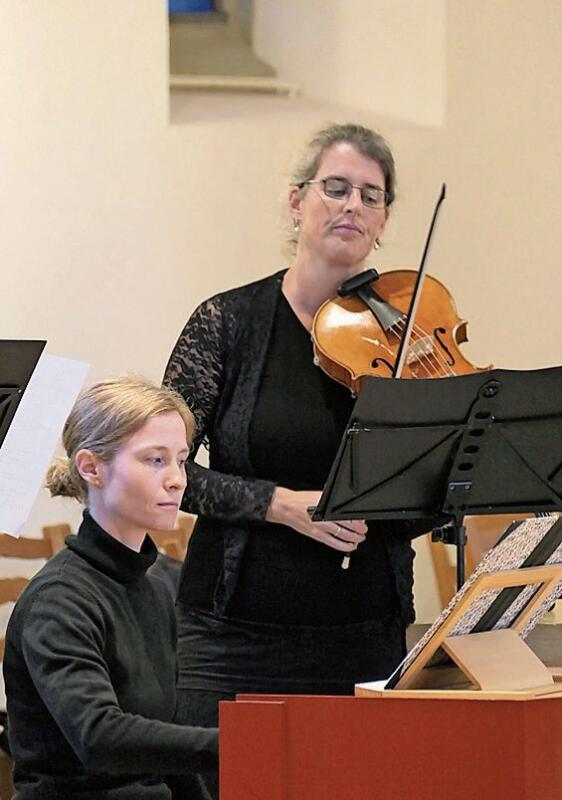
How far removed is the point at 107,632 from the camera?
6.41ft

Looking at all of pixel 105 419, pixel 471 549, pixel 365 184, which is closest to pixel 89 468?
pixel 105 419

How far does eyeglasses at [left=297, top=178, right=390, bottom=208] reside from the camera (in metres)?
2.50

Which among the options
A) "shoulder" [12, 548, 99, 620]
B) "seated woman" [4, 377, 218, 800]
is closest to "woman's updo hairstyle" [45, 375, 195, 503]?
"seated woman" [4, 377, 218, 800]

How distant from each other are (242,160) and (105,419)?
3.04m

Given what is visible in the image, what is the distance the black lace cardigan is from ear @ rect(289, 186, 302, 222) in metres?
0.17

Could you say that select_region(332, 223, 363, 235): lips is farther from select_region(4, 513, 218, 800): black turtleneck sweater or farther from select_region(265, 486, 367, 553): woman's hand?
select_region(4, 513, 218, 800): black turtleneck sweater

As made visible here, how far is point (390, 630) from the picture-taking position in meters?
2.45

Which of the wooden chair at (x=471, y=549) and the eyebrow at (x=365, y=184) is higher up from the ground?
the eyebrow at (x=365, y=184)

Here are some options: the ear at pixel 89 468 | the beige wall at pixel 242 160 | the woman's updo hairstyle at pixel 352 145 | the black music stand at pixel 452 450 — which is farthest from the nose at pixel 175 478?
the beige wall at pixel 242 160

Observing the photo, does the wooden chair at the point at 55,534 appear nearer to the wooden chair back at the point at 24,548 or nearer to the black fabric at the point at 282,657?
the wooden chair back at the point at 24,548

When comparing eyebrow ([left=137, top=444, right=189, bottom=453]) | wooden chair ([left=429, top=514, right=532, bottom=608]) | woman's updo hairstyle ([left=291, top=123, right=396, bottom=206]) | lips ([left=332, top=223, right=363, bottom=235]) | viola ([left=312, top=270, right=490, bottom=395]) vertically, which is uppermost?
woman's updo hairstyle ([left=291, top=123, right=396, bottom=206])

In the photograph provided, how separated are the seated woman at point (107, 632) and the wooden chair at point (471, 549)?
2567mm

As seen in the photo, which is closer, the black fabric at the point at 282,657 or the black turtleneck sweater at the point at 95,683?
the black turtleneck sweater at the point at 95,683

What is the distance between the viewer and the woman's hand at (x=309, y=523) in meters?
2.31
